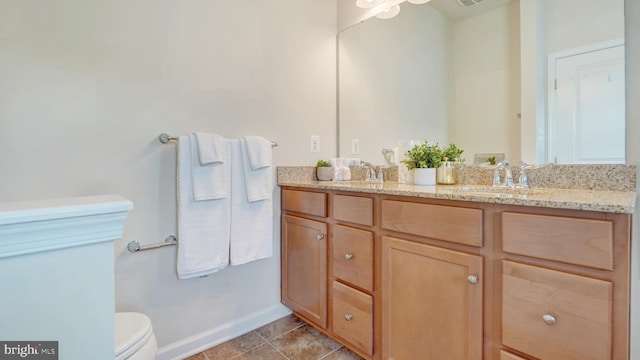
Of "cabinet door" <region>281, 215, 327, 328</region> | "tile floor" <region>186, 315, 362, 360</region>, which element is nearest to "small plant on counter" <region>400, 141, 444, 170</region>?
"cabinet door" <region>281, 215, 327, 328</region>

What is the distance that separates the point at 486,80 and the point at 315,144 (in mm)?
1094

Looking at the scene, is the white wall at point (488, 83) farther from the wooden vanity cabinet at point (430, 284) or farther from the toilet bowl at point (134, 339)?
the toilet bowl at point (134, 339)

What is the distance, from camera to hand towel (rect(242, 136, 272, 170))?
5.30 feet

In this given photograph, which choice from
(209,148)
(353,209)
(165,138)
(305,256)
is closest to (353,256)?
(353,209)

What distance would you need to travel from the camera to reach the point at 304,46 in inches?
80.3

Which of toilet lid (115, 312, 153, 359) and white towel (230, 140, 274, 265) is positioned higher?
white towel (230, 140, 274, 265)

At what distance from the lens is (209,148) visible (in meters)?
1.46

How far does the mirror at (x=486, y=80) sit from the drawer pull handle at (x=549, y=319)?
71 cm

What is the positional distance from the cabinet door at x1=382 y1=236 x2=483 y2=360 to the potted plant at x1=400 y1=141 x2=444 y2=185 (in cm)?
48

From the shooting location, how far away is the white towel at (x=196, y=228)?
4.67ft

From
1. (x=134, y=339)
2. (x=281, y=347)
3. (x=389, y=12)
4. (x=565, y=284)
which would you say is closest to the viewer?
(x=565, y=284)

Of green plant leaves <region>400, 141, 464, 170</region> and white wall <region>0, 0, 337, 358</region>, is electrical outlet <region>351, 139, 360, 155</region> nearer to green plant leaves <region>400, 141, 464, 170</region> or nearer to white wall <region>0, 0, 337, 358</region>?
white wall <region>0, 0, 337, 358</region>

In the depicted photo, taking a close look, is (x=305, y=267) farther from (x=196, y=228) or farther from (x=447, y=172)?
(x=447, y=172)

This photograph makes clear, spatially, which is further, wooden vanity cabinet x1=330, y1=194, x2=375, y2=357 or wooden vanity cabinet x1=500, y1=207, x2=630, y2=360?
wooden vanity cabinet x1=330, y1=194, x2=375, y2=357
